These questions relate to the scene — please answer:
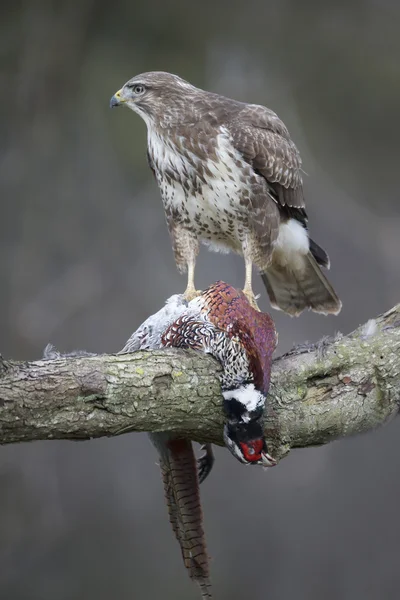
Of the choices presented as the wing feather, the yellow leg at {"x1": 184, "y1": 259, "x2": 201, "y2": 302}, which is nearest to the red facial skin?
the yellow leg at {"x1": 184, "y1": 259, "x2": 201, "y2": 302}

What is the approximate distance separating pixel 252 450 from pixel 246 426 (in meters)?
0.07

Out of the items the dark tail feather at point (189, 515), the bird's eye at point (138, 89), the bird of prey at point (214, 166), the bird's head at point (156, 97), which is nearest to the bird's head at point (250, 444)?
the dark tail feather at point (189, 515)

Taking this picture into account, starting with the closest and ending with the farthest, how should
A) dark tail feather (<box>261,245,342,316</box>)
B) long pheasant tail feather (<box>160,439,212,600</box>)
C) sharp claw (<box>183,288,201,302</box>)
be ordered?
long pheasant tail feather (<box>160,439,212,600</box>) < sharp claw (<box>183,288,201,302</box>) < dark tail feather (<box>261,245,342,316</box>)

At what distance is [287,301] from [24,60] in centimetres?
286

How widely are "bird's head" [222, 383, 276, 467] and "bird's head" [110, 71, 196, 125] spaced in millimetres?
1422

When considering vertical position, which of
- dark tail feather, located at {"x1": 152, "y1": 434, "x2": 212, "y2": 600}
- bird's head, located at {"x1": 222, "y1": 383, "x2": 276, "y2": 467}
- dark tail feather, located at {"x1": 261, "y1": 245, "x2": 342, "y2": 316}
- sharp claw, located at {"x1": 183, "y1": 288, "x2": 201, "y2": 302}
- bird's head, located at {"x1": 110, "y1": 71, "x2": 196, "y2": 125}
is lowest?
dark tail feather, located at {"x1": 152, "y1": 434, "x2": 212, "y2": 600}

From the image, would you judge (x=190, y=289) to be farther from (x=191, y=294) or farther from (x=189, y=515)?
(x=189, y=515)

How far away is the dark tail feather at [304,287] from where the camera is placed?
3939 mm

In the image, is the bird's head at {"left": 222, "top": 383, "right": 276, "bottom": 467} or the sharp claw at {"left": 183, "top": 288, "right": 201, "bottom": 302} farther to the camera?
the sharp claw at {"left": 183, "top": 288, "right": 201, "bottom": 302}

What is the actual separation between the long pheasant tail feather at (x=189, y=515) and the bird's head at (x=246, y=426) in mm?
182

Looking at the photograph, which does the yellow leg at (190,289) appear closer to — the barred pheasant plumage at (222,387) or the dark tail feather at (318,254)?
the barred pheasant plumage at (222,387)

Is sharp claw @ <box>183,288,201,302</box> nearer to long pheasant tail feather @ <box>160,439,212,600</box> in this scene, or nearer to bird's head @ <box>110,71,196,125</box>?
bird's head @ <box>110,71,196,125</box>

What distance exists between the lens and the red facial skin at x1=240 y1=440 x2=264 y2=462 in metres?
2.53

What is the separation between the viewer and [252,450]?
8.30ft
